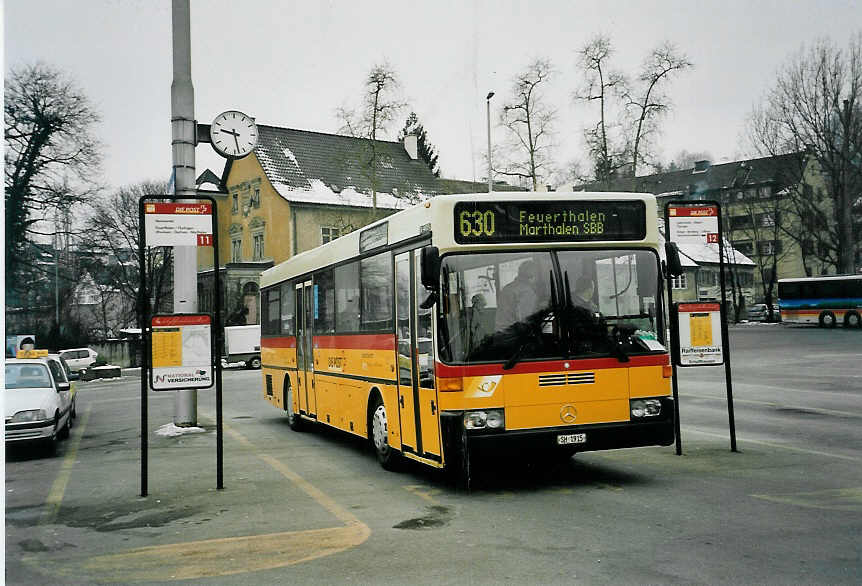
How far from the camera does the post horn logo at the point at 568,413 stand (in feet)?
30.3

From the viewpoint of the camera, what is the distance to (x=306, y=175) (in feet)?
202

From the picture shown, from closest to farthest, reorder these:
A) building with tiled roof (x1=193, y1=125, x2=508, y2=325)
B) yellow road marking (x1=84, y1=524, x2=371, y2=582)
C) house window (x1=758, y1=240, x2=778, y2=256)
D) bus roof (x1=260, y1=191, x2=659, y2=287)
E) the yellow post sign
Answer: yellow road marking (x1=84, y1=524, x2=371, y2=582) < bus roof (x1=260, y1=191, x2=659, y2=287) < the yellow post sign < building with tiled roof (x1=193, y1=125, x2=508, y2=325) < house window (x1=758, y1=240, x2=778, y2=256)

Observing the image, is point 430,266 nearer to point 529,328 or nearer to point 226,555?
point 529,328

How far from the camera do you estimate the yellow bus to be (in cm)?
905

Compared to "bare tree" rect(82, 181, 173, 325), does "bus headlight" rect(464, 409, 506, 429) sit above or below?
below

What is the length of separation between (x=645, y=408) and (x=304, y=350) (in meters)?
7.31

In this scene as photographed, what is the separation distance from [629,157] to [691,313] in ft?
112

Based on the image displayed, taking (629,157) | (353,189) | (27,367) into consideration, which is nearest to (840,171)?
(629,157)

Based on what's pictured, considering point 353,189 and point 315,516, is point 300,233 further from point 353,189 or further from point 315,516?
point 315,516

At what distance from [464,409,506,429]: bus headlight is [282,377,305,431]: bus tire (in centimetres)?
780

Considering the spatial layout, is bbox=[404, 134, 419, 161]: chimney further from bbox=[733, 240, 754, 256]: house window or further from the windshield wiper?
the windshield wiper

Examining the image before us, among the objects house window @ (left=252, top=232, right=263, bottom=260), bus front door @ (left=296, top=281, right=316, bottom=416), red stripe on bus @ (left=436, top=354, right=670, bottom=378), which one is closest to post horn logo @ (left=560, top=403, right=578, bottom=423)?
red stripe on bus @ (left=436, top=354, right=670, bottom=378)

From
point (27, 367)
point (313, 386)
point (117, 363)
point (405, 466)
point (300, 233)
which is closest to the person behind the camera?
point (405, 466)

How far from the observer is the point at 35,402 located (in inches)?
577
